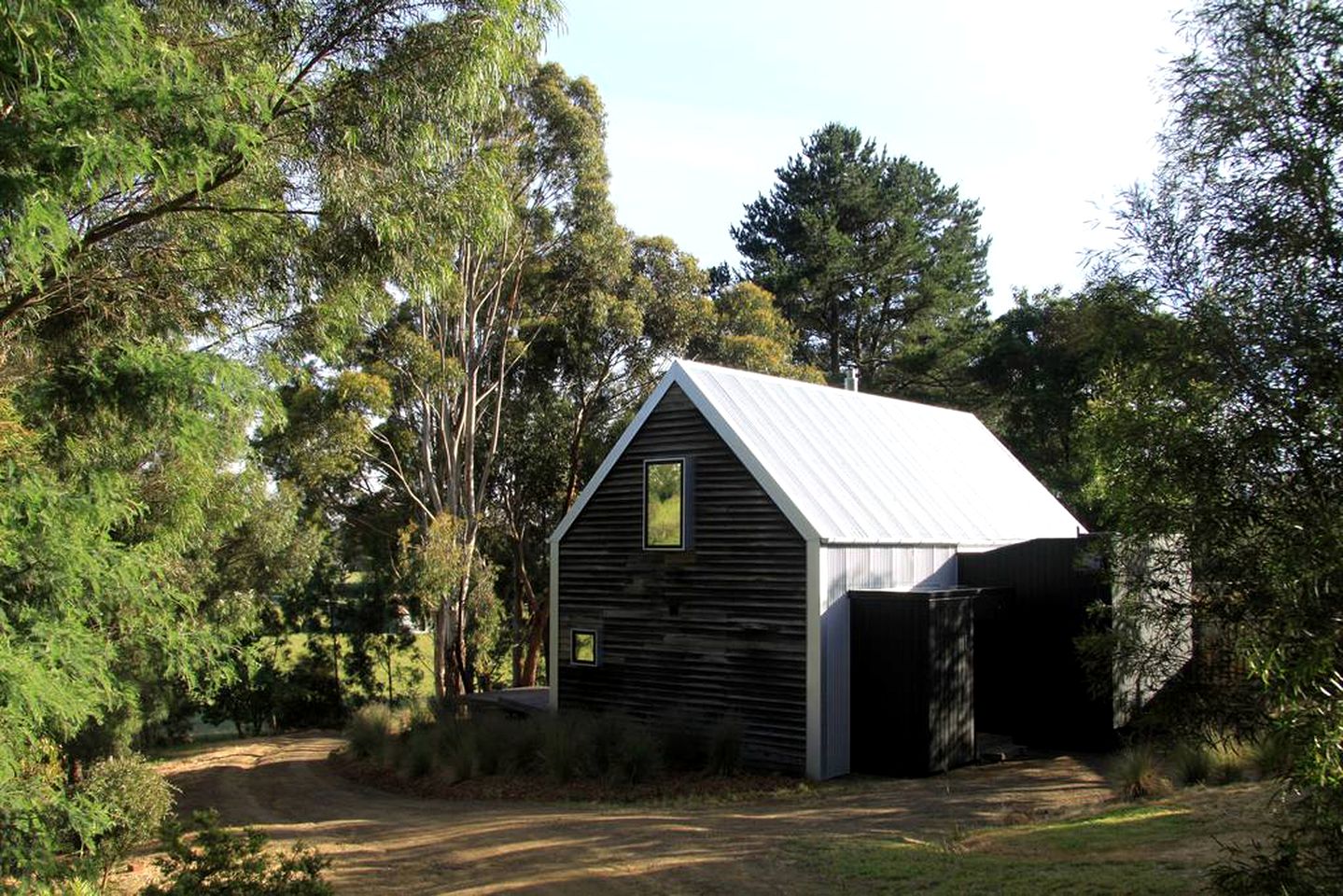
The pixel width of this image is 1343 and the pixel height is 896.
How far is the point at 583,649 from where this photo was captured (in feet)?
60.0

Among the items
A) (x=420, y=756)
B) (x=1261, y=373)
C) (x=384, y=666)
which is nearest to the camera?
(x=1261, y=373)

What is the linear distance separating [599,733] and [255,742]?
11266mm

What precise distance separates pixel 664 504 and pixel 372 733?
699cm

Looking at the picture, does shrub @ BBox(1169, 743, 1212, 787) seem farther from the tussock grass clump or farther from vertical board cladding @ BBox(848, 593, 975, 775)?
the tussock grass clump

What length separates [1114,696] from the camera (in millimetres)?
16641

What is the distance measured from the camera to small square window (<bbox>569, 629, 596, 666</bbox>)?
18103 millimetres

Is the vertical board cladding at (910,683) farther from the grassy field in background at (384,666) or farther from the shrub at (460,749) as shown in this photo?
the grassy field in background at (384,666)

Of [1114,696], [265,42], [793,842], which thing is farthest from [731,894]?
[1114,696]

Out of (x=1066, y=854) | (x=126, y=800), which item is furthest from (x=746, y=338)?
(x=126, y=800)

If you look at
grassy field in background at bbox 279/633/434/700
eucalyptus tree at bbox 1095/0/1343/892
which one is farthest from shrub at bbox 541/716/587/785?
grassy field in background at bbox 279/633/434/700

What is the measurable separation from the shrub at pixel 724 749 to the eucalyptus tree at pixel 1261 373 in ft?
29.0

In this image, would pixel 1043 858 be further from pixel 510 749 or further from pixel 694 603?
pixel 510 749

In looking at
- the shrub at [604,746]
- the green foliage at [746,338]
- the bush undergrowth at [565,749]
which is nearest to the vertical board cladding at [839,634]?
the bush undergrowth at [565,749]

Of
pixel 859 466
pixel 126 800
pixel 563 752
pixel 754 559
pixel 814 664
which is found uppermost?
pixel 859 466
